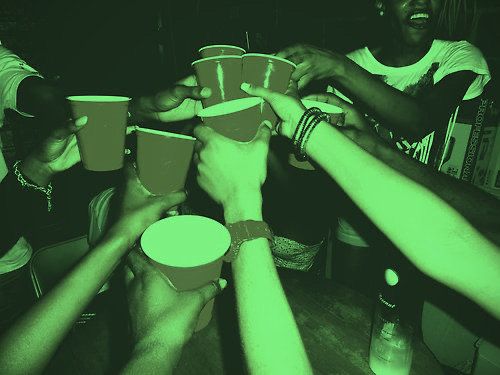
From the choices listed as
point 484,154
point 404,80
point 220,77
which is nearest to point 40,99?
point 220,77

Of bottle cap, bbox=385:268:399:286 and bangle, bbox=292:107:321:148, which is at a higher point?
bangle, bbox=292:107:321:148

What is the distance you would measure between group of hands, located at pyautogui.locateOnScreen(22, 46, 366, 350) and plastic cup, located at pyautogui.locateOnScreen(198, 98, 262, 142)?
0.03m

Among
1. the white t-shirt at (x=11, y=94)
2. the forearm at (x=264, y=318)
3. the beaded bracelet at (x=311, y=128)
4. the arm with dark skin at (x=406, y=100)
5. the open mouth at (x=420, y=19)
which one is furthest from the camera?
the open mouth at (x=420, y=19)

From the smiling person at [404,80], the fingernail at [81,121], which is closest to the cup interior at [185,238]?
the fingernail at [81,121]

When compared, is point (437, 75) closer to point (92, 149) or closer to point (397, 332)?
point (397, 332)

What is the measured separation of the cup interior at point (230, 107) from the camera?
1.02 metres

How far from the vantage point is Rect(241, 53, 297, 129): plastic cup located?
43.4 inches

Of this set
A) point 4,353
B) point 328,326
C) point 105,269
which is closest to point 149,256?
point 105,269

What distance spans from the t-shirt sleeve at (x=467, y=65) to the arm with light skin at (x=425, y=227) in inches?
64.7

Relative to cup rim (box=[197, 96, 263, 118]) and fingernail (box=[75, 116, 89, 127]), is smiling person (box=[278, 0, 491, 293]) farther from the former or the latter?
fingernail (box=[75, 116, 89, 127])

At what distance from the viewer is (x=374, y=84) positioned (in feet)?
5.85

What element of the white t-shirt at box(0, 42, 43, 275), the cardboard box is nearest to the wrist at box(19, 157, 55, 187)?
the white t-shirt at box(0, 42, 43, 275)

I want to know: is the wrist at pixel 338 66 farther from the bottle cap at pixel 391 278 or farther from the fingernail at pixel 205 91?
the bottle cap at pixel 391 278

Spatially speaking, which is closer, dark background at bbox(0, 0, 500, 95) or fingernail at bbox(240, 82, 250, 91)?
fingernail at bbox(240, 82, 250, 91)
